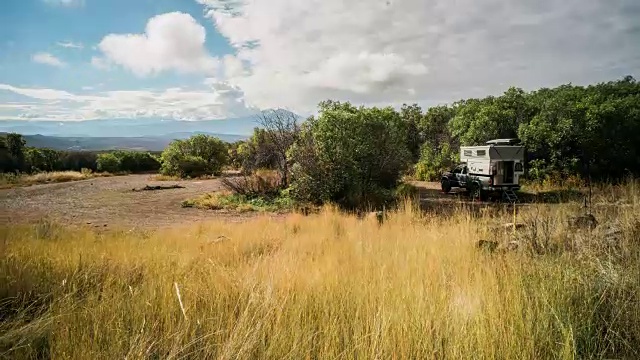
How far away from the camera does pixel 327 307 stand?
2846 mm

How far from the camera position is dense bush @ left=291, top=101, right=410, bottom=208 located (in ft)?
46.2

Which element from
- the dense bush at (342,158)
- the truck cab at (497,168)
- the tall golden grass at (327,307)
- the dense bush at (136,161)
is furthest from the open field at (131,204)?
the dense bush at (136,161)

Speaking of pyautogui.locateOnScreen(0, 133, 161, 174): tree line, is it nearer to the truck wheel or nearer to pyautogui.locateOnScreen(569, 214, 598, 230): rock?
pyautogui.locateOnScreen(569, 214, 598, 230): rock

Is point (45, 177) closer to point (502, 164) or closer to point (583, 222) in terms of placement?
point (502, 164)

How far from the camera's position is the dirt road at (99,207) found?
11367 millimetres

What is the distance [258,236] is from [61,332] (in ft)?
16.0

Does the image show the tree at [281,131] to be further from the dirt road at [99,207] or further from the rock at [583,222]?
the rock at [583,222]

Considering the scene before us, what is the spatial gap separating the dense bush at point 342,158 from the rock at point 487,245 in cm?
833

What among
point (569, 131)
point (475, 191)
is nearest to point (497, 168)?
point (475, 191)

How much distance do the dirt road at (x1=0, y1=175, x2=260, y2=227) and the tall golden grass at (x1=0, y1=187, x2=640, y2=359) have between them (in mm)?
7487

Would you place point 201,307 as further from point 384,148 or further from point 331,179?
point 384,148


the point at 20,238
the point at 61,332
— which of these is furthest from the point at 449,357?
the point at 20,238

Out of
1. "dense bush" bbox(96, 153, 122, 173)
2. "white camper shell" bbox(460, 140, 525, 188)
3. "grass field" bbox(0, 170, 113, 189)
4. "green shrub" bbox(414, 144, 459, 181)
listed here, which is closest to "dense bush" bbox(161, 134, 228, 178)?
"dense bush" bbox(96, 153, 122, 173)

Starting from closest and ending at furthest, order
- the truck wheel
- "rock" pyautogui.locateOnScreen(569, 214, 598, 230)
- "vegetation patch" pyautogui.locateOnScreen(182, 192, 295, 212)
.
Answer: "rock" pyautogui.locateOnScreen(569, 214, 598, 230) < "vegetation patch" pyautogui.locateOnScreen(182, 192, 295, 212) < the truck wheel
